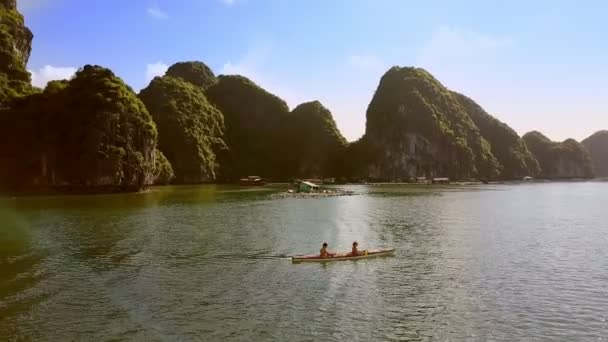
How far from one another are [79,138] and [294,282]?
99189 mm

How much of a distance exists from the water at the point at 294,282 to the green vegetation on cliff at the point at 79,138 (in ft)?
183

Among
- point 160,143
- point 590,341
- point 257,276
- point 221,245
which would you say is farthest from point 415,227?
point 160,143

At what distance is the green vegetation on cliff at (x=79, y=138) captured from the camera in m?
112

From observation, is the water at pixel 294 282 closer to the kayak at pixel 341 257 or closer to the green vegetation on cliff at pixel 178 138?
the kayak at pixel 341 257

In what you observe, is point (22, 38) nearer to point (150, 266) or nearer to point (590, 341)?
point (150, 266)

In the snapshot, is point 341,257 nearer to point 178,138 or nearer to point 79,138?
point 79,138

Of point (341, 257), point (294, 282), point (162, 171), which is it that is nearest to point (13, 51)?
point (162, 171)

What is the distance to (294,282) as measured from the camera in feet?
98.8

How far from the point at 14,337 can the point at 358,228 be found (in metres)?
39.7

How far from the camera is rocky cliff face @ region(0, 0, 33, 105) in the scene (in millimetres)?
123312

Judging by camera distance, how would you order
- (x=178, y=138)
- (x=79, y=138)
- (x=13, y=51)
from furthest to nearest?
1. (x=178, y=138)
2. (x=13, y=51)
3. (x=79, y=138)

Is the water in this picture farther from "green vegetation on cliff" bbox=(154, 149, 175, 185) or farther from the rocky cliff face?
"green vegetation on cliff" bbox=(154, 149, 175, 185)

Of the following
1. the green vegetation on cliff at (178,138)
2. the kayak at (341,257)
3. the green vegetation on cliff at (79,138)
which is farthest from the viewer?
the green vegetation on cliff at (178,138)

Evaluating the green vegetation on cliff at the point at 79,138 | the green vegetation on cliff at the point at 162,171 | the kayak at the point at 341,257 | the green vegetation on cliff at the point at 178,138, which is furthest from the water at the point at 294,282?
the green vegetation on cliff at the point at 178,138
